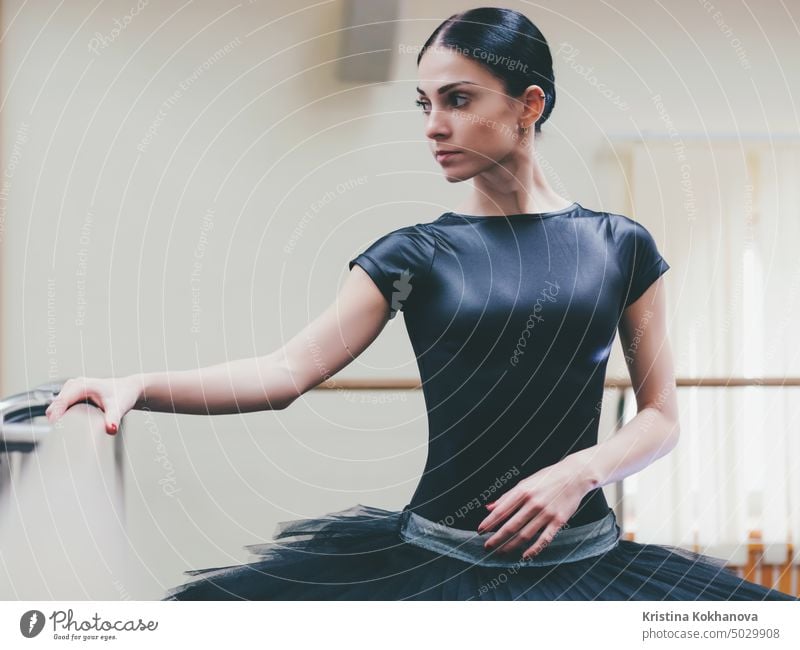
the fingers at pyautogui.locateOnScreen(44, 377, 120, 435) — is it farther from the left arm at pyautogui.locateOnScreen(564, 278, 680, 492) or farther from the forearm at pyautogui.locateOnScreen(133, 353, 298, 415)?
the left arm at pyautogui.locateOnScreen(564, 278, 680, 492)

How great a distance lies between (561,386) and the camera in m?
1.03

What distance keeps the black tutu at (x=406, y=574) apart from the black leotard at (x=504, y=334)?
2.4 inches

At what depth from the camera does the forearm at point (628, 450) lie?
3.50 feet

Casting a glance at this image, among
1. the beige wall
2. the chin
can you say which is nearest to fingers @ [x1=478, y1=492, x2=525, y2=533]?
the beige wall

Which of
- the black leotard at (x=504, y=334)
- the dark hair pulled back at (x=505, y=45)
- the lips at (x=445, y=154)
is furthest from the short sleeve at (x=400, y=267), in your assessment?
the dark hair pulled back at (x=505, y=45)

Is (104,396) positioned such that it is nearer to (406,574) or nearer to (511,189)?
(406,574)

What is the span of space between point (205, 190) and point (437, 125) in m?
0.34

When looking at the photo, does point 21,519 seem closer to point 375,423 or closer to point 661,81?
point 375,423

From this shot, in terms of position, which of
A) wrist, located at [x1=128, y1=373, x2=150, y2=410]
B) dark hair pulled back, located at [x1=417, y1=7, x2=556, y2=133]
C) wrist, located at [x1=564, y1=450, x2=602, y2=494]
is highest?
dark hair pulled back, located at [x1=417, y1=7, x2=556, y2=133]

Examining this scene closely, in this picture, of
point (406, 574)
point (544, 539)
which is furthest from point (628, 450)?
point (406, 574)

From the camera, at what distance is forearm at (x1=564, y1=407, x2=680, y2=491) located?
1.07 metres

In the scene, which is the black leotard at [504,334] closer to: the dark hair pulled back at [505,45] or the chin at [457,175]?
the chin at [457,175]
